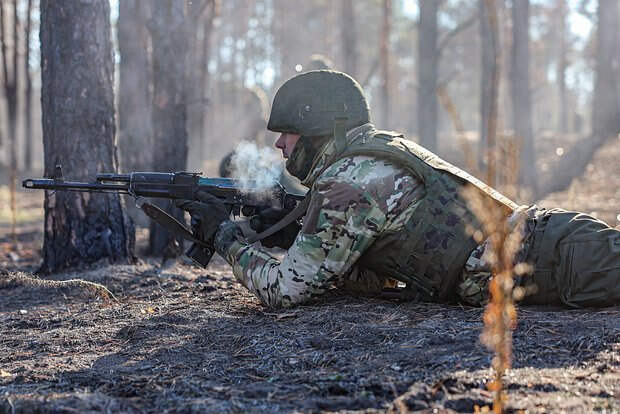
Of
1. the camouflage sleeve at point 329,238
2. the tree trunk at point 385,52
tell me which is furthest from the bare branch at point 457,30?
the camouflage sleeve at point 329,238

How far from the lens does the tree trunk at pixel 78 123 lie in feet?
21.2

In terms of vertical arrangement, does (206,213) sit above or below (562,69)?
below

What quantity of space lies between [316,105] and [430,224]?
0.99m

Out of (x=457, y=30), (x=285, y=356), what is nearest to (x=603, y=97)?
(x=457, y=30)

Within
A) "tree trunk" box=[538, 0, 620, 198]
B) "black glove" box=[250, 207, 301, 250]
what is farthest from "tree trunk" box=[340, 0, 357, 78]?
"black glove" box=[250, 207, 301, 250]

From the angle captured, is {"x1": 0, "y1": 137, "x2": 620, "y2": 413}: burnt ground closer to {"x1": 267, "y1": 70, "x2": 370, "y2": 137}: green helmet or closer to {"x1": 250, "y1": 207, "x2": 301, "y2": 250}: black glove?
{"x1": 250, "y1": 207, "x2": 301, "y2": 250}: black glove

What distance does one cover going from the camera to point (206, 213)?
A: 15.7 feet

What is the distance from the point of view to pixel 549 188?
1880cm

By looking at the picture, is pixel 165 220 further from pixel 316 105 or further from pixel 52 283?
pixel 316 105

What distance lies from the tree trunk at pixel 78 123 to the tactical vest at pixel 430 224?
10.0ft

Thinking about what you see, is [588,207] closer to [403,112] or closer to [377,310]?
[377,310]

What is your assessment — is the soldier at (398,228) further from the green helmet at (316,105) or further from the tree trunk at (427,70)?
the tree trunk at (427,70)

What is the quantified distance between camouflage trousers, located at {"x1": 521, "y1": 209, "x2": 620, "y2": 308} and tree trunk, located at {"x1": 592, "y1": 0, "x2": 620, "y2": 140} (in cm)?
1922

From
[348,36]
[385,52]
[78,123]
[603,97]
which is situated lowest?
[78,123]
